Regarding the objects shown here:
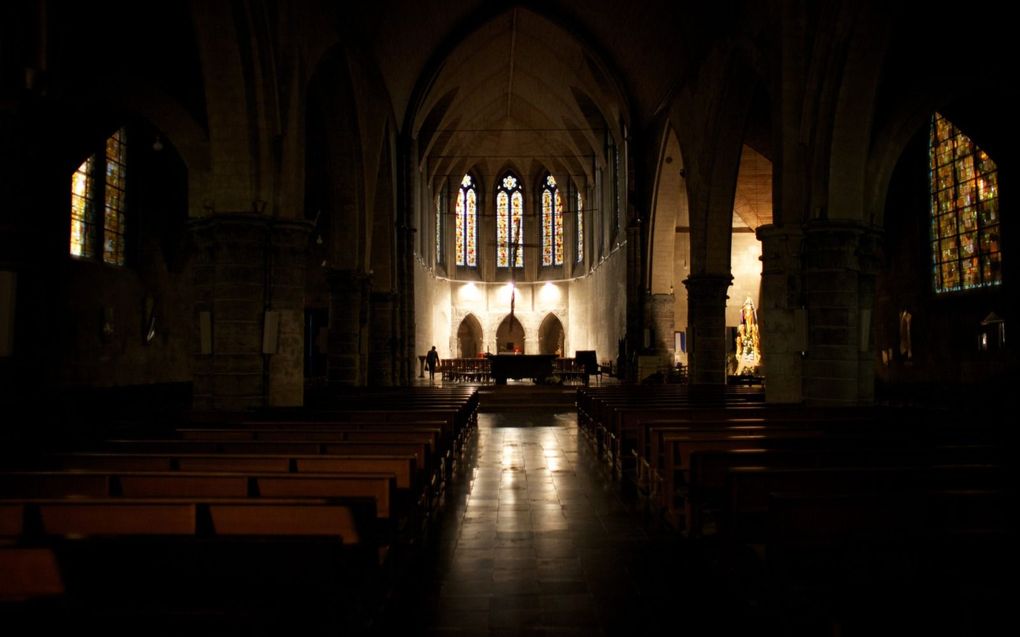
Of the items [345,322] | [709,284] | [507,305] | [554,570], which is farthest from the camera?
[507,305]

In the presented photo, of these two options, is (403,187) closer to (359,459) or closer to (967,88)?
(967,88)

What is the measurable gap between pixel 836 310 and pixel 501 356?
45.7 feet

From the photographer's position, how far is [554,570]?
4.92m

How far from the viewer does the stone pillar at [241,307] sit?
1105 centimetres

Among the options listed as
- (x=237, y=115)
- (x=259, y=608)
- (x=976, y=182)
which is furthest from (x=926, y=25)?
(x=259, y=608)

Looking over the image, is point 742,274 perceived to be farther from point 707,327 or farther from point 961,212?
point 961,212

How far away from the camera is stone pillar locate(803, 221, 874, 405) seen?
11203 mm

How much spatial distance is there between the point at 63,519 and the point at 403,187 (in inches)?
880

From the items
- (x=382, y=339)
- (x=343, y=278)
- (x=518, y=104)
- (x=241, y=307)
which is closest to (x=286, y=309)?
(x=241, y=307)

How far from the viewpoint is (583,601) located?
14.1ft

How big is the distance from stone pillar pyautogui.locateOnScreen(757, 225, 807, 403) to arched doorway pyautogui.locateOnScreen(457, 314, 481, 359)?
32.0 meters

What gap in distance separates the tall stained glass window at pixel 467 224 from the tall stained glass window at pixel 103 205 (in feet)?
83.8

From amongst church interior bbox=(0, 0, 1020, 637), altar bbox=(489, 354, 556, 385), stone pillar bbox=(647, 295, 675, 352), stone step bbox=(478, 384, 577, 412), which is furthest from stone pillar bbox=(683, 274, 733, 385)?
altar bbox=(489, 354, 556, 385)

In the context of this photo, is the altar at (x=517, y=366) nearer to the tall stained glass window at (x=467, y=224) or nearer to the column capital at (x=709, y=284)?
the column capital at (x=709, y=284)
